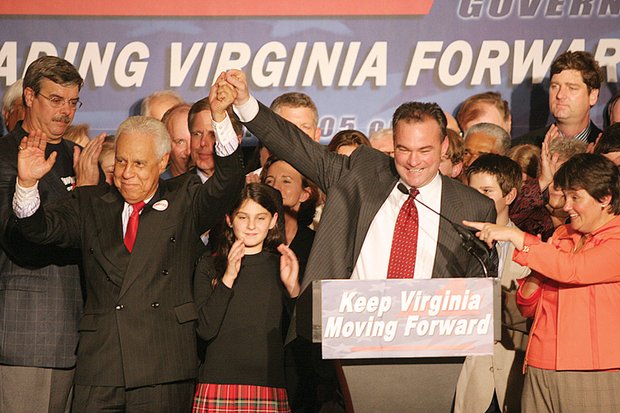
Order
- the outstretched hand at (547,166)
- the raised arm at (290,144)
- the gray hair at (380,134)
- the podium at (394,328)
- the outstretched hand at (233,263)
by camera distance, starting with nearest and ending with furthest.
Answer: the podium at (394,328) → the raised arm at (290,144) → the outstretched hand at (233,263) → the outstretched hand at (547,166) → the gray hair at (380,134)

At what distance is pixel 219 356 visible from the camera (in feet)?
14.0

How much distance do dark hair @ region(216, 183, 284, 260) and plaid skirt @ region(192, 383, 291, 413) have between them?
0.60 m

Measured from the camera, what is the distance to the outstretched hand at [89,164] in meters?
4.62

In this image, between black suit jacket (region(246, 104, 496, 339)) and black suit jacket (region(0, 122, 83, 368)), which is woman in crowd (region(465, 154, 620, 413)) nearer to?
black suit jacket (region(246, 104, 496, 339))

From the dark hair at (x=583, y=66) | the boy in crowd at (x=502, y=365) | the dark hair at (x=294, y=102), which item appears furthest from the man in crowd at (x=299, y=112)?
the dark hair at (x=583, y=66)

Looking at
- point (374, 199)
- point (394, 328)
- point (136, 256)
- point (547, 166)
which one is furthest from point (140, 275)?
point (547, 166)

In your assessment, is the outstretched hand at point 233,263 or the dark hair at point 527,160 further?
the dark hair at point 527,160

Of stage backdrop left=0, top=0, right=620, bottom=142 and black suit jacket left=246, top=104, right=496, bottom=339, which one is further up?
stage backdrop left=0, top=0, right=620, bottom=142

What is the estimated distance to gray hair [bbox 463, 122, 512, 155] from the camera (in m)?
5.61

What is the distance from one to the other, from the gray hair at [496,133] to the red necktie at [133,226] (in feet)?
7.79

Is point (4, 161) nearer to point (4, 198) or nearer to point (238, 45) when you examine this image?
point (4, 198)

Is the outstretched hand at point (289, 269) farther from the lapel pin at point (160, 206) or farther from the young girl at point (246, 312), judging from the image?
the lapel pin at point (160, 206)

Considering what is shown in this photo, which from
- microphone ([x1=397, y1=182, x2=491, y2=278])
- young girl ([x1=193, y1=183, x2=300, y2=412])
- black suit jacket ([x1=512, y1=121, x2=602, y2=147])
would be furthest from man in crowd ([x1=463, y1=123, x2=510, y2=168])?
microphone ([x1=397, y1=182, x2=491, y2=278])

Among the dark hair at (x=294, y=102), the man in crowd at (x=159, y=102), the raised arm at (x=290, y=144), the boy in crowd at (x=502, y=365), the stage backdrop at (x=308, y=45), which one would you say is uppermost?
the stage backdrop at (x=308, y=45)
